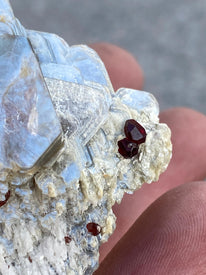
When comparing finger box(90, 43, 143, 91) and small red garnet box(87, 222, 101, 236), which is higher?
finger box(90, 43, 143, 91)

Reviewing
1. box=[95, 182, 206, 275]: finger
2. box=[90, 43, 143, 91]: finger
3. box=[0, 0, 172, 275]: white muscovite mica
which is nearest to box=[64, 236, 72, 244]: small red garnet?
box=[0, 0, 172, 275]: white muscovite mica

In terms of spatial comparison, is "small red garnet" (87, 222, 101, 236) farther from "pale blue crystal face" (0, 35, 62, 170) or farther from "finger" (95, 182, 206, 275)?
"pale blue crystal face" (0, 35, 62, 170)

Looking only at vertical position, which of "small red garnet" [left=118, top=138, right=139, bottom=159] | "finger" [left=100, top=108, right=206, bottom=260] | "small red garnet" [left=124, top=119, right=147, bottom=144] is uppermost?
"small red garnet" [left=124, top=119, right=147, bottom=144]

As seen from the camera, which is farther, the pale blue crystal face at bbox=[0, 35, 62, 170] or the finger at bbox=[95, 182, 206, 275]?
the finger at bbox=[95, 182, 206, 275]

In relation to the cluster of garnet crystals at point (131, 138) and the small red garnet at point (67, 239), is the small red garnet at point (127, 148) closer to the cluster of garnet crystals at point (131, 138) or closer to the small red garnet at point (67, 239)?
the cluster of garnet crystals at point (131, 138)

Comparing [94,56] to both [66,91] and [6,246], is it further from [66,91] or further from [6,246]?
[6,246]

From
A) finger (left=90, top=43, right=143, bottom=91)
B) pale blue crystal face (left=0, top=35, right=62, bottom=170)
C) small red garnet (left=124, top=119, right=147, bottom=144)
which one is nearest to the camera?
pale blue crystal face (left=0, top=35, right=62, bottom=170)

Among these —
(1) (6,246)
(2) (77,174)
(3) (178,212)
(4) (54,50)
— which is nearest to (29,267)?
(1) (6,246)
